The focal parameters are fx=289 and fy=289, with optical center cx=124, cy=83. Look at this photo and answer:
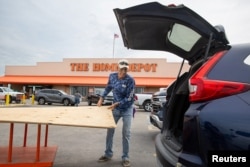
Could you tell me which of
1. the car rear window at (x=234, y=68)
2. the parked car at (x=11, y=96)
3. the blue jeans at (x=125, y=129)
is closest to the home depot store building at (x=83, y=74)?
the parked car at (x=11, y=96)

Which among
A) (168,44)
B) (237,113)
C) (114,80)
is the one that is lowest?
(237,113)

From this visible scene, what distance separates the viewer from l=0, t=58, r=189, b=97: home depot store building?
125 ft

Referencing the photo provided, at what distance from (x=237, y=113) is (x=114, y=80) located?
2.98m

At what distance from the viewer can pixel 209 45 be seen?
2.56 metres

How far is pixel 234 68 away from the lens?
214 cm

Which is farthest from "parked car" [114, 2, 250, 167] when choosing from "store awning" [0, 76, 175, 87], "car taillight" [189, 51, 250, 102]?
"store awning" [0, 76, 175, 87]

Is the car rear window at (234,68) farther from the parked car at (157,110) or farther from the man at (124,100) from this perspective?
the parked car at (157,110)

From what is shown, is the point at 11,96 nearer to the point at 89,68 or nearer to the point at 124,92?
the point at 89,68

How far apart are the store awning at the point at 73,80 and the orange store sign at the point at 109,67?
1141 mm

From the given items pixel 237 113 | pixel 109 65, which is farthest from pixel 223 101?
pixel 109 65

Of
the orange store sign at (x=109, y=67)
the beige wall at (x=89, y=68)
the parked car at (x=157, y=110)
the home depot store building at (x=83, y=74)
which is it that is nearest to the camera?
the parked car at (x=157, y=110)

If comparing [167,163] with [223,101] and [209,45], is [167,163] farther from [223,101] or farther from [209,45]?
[209,45]

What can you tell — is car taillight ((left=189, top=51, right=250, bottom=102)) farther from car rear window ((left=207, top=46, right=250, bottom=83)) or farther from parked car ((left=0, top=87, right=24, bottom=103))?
parked car ((left=0, top=87, right=24, bottom=103))

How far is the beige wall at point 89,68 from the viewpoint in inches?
1501
